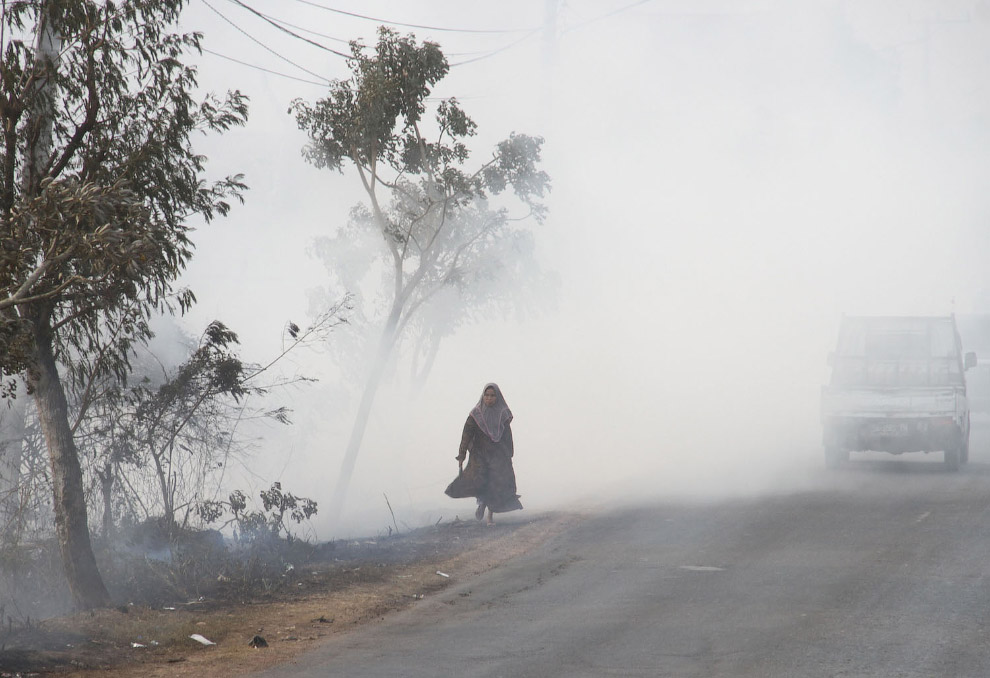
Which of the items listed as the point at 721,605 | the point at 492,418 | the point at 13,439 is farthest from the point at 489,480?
the point at 13,439

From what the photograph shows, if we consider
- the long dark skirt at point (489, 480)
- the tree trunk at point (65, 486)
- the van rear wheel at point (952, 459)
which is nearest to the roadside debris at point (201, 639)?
the tree trunk at point (65, 486)

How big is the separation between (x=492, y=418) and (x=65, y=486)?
18.0 ft

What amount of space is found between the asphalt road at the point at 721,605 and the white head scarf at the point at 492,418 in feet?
5.15

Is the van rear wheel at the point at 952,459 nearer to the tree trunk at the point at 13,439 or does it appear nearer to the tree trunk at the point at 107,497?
the tree trunk at the point at 107,497

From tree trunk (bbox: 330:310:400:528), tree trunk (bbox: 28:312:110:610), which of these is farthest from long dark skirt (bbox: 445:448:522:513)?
tree trunk (bbox: 330:310:400:528)

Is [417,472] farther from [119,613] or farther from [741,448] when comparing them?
[119,613]

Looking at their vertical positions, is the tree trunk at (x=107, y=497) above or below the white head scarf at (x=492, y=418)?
below

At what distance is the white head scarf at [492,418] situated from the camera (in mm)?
13164

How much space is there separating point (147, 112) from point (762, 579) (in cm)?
687

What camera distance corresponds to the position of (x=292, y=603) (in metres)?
9.32

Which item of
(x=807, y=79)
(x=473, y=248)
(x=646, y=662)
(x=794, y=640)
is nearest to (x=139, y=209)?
(x=646, y=662)

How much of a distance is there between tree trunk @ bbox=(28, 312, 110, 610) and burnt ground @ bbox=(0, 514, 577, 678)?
0.46 meters

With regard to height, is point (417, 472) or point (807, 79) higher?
point (807, 79)

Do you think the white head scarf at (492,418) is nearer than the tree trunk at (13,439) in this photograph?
No
